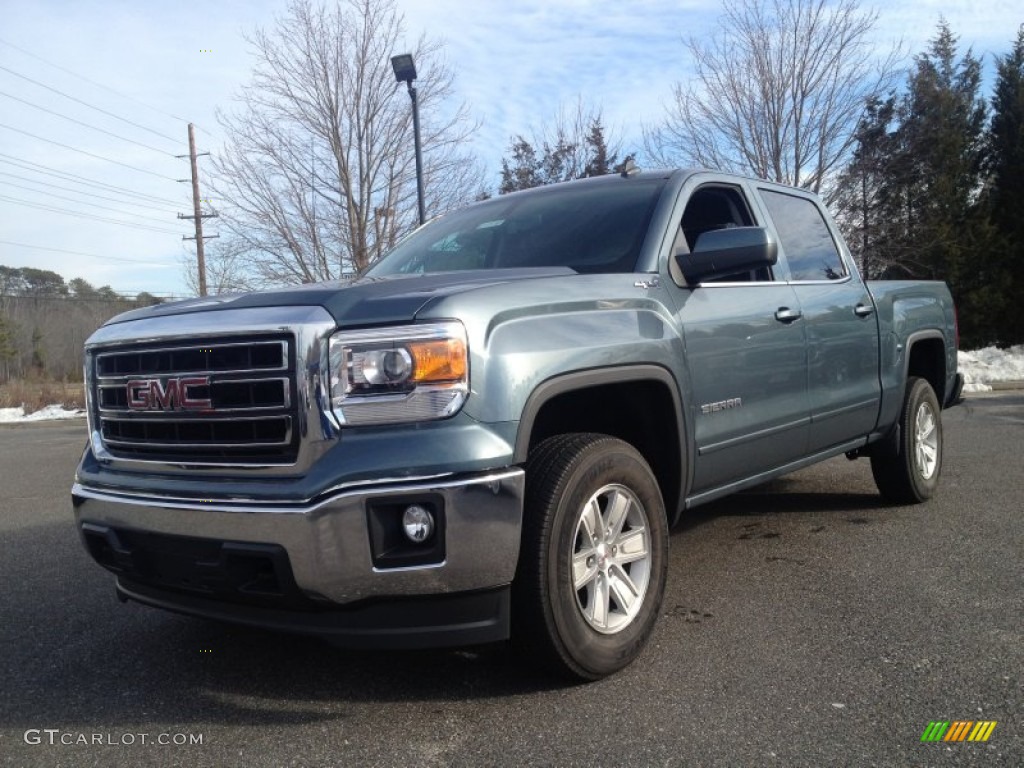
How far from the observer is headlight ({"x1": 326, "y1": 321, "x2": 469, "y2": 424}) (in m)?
2.55

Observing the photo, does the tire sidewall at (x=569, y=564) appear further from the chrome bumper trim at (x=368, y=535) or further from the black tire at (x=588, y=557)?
the chrome bumper trim at (x=368, y=535)

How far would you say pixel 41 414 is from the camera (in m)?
21.0

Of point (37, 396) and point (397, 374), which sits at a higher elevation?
point (397, 374)

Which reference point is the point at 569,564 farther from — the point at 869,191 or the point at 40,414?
the point at 40,414

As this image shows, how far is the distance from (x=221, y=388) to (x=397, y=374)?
62 cm

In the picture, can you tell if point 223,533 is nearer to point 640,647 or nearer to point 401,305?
point 401,305

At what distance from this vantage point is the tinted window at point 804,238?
4609 mm

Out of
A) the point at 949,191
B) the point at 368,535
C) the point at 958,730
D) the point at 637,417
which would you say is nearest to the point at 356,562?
the point at 368,535

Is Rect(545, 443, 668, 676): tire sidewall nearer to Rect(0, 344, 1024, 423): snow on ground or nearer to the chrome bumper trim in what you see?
the chrome bumper trim

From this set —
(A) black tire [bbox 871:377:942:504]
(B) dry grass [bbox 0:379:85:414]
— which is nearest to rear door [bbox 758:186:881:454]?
(A) black tire [bbox 871:377:942:504]

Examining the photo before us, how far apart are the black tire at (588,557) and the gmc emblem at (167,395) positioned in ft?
3.64

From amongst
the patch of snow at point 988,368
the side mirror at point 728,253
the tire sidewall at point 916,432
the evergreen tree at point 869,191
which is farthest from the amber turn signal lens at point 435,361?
the evergreen tree at point 869,191

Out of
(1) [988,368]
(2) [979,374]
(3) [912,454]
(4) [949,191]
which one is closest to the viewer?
(3) [912,454]

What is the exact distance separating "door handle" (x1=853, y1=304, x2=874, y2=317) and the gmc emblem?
143 inches
